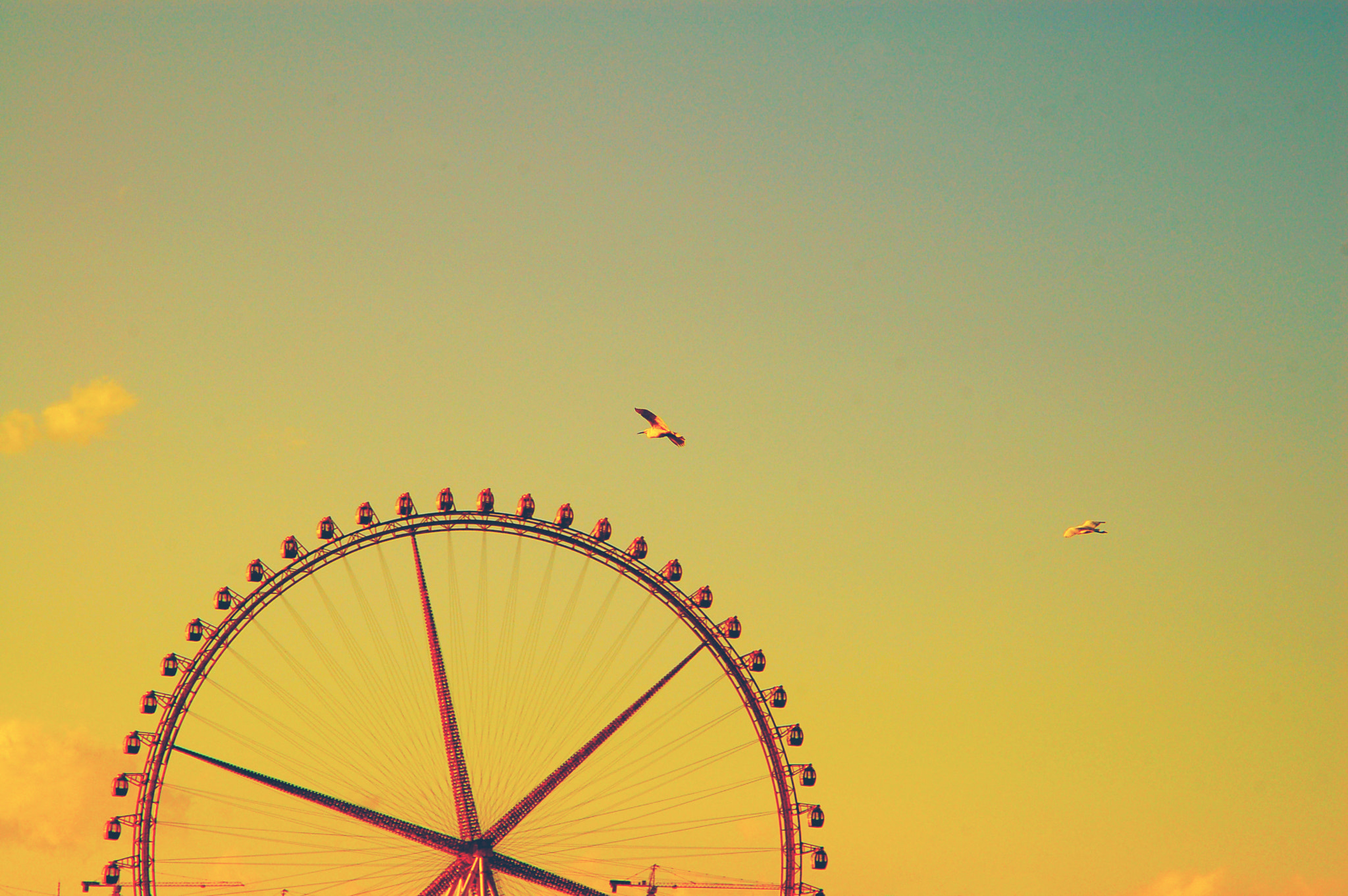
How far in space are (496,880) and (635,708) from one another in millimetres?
9823

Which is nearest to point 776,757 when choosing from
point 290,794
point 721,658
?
point 721,658

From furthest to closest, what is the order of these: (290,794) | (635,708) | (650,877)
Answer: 1. (650,877)
2. (635,708)
3. (290,794)

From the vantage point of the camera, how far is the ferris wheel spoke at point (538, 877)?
7494 cm

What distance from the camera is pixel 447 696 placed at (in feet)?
247

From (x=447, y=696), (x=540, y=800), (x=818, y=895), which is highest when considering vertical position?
(x=447, y=696)

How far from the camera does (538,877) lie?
75.4 m

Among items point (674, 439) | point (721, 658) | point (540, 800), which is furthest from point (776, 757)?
point (674, 439)

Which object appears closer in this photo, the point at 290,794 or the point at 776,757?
the point at 290,794

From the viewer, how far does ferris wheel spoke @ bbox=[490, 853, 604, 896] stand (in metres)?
74.9

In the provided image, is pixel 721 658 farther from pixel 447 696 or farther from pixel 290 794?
pixel 290 794

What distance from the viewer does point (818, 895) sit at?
263ft

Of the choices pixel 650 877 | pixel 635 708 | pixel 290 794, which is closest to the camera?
pixel 290 794

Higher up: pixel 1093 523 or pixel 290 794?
pixel 1093 523

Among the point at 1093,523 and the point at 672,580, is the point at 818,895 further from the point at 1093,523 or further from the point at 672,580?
the point at 1093,523
